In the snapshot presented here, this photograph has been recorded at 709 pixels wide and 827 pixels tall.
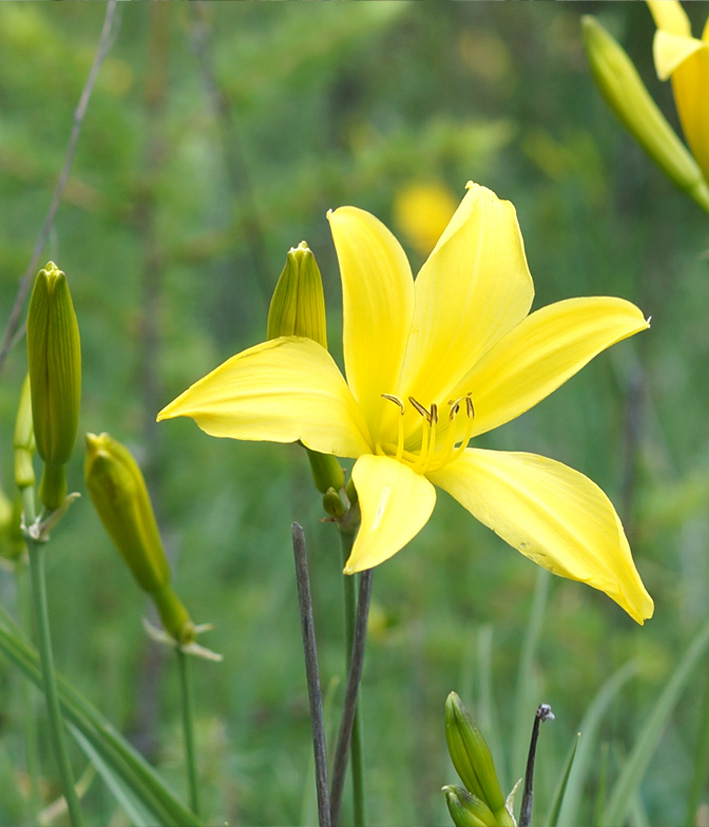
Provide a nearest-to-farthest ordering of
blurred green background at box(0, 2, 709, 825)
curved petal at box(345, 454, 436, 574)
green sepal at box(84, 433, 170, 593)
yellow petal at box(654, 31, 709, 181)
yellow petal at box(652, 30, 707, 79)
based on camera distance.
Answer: curved petal at box(345, 454, 436, 574) < green sepal at box(84, 433, 170, 593) < yellow petal at box(652, 30, 707, 79) < yellow petal at box(654, 31, 709, 181) < blurred green background at box(0, 2, 709, 825)

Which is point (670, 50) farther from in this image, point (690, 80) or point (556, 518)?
point (556, 518)

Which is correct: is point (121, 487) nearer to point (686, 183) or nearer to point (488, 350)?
point (488, 350)

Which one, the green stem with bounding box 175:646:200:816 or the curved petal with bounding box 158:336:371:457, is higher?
the curved petal with bounding box 158:336:371:457

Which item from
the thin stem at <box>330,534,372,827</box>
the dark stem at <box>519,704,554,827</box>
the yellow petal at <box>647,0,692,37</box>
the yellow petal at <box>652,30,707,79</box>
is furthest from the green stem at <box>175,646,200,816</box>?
the yellow petal at <box>647,0,692,37</box>

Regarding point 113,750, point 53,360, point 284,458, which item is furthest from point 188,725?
point 284,458

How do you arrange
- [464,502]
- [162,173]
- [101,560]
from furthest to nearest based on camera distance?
[101,560] < [162,173] < [464,502]

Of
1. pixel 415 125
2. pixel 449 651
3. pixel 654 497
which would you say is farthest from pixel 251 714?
pixel 415 125

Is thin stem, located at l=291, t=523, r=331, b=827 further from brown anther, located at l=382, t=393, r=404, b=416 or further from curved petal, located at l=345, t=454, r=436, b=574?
brown anther, located at l=382, t=393, r=404, b=416
